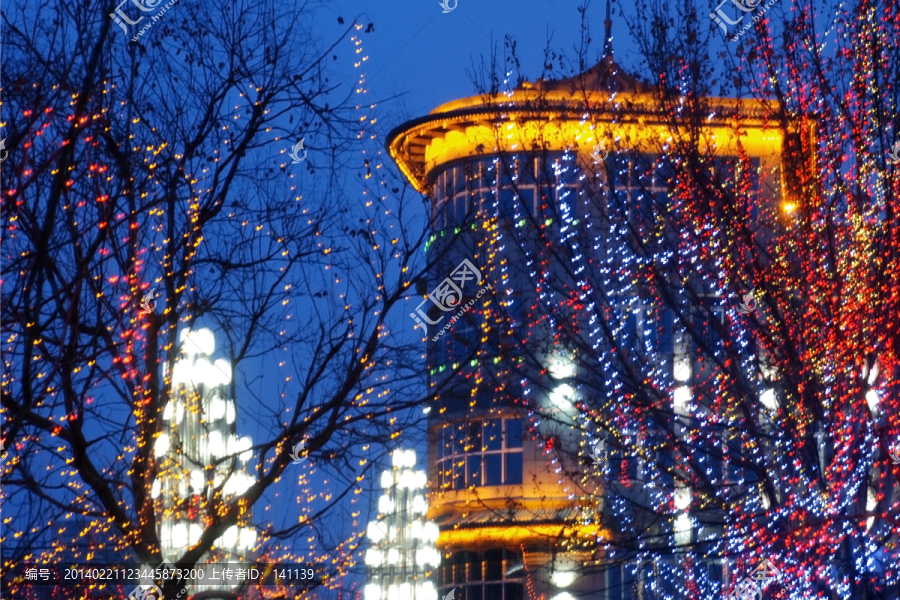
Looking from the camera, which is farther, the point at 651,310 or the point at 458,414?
the point at 458,414

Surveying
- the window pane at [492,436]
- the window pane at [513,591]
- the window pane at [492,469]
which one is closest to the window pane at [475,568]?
the window pane at [513,591]

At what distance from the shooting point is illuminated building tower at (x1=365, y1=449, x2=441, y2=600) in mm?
24016

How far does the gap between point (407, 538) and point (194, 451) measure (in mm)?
18376

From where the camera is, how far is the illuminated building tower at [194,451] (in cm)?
866

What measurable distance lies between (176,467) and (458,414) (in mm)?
16777

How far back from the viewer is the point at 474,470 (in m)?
26.6

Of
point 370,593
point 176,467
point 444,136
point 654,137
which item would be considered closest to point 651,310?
point 654,137

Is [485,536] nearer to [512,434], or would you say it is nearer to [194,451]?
[512,434]

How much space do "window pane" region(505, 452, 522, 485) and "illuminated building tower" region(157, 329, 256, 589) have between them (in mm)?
14911

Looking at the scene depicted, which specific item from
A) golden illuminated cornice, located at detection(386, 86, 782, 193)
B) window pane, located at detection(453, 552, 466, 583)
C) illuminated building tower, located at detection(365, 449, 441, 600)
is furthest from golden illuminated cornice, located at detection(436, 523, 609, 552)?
golden illuminated cornice, located at detection(386, 86, 782, 193)

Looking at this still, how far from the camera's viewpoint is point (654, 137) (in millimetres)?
11547

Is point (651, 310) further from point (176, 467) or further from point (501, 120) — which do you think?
point (176, 467)

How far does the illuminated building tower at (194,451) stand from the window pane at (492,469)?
15.0 m

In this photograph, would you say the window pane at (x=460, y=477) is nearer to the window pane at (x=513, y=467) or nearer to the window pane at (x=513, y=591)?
the window pane at (x=513, y=467)
